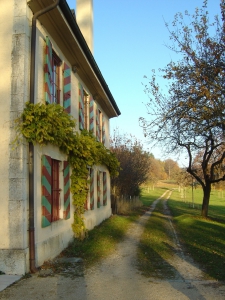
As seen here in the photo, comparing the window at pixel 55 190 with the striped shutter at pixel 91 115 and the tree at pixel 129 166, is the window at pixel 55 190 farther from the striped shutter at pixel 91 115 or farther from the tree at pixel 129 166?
the tree at pixel 129 166

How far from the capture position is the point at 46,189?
8.41 m

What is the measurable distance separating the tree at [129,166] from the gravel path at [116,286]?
18.7 metres

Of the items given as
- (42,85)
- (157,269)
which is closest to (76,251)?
(157,269)

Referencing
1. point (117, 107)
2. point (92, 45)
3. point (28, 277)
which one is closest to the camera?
point (28, 277)

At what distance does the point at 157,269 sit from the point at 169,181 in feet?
354

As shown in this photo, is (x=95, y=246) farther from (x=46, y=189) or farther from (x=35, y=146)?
(x=35, y=146)

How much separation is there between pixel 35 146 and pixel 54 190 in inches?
79.8

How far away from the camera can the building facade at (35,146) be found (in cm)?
708

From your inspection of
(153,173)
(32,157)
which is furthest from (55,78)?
(153,173)

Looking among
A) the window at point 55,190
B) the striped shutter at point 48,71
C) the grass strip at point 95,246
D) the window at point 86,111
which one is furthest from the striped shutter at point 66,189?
the window at point 86,111

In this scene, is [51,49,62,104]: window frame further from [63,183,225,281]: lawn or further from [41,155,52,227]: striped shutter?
[63,183,225,281]: lawn

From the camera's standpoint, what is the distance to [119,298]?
5586mm

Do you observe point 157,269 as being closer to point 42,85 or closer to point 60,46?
point 42,85

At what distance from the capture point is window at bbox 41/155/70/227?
8258 millimetres
